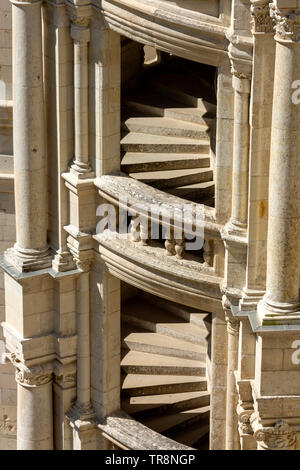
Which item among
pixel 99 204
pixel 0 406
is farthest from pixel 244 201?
pixel 0 406

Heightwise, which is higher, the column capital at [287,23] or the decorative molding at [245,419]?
the column capital at [287,23]

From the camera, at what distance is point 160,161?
37.2m

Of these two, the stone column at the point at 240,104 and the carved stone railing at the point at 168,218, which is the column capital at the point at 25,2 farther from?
the stone column at the point at 240,104

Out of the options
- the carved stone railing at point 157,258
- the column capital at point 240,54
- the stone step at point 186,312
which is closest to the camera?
the column capital at point 240,54

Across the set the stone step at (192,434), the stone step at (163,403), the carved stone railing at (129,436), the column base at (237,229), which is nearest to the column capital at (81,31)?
the column base at (237,229)

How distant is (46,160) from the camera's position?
36.3 meters

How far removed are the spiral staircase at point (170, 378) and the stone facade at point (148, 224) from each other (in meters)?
0.04

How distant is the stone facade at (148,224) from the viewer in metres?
31.5

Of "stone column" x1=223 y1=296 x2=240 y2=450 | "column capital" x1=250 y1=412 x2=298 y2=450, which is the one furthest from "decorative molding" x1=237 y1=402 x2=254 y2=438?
"stone column" x1=223 y1=296 x2=240 y2=450

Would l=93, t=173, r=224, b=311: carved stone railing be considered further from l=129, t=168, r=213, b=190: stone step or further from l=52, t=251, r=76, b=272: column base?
l=129, t=168, r=213, b=190: stone step

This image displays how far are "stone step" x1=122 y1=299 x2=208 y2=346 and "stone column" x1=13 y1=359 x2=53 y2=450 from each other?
3.07 metres

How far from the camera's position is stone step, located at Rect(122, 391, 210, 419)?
126 ft

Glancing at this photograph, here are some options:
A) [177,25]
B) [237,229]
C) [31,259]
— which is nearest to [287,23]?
[177,25]

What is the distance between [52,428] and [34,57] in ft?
23.9
